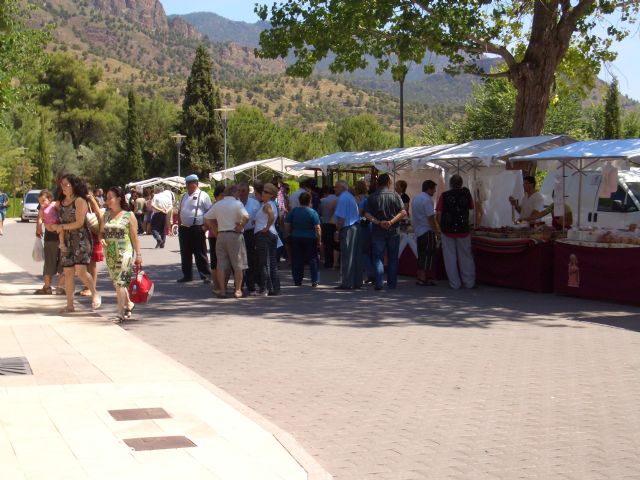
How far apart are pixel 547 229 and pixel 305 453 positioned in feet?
34.4

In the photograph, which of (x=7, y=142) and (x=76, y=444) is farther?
(x=7, y=142)

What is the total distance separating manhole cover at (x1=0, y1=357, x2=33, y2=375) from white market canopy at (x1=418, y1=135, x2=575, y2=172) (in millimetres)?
10129

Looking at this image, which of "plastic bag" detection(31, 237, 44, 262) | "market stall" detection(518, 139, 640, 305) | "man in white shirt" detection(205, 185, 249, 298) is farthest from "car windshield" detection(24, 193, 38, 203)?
"market stall" detection(518, 139, 640, 305)

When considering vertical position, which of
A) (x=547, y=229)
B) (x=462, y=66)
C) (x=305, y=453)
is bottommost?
(x=305, y=453)

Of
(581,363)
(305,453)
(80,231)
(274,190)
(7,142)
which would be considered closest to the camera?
(305,453)

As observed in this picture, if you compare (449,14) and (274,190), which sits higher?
(449,14)

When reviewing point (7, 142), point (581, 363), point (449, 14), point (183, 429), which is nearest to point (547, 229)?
A: point (449, 14)

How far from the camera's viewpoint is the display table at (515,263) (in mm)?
15414

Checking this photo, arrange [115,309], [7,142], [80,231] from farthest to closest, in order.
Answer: [7,142] < [115,309] < [80,231]

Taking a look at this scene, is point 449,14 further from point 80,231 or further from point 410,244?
point 80,231

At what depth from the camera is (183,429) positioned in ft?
21.4

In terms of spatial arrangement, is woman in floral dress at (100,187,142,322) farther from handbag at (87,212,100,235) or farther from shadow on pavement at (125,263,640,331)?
handbag at (87,212,100,235)

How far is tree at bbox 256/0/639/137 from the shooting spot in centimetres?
1892

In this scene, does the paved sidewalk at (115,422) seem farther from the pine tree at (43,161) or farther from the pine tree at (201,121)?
the pine tree at (43,161)
